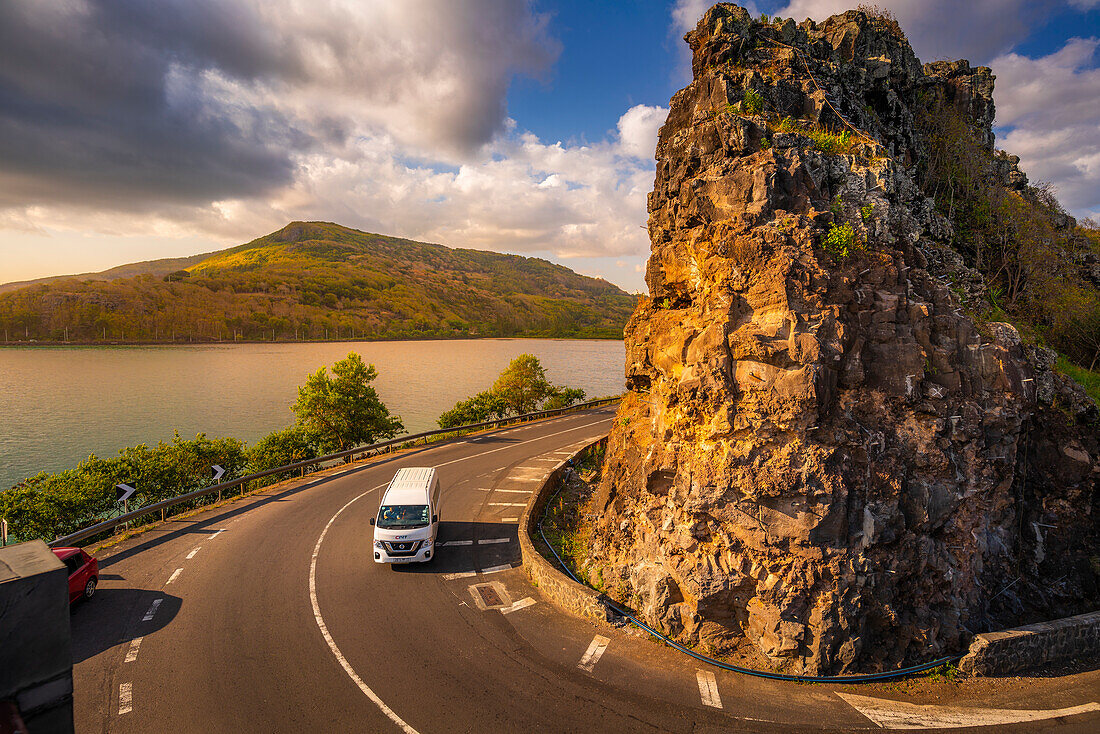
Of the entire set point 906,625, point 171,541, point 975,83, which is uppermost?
point 975,83

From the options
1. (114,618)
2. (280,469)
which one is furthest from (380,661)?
(280,469)

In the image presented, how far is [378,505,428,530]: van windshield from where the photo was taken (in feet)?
50.3

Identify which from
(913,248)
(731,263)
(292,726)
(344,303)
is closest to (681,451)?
(731,263)

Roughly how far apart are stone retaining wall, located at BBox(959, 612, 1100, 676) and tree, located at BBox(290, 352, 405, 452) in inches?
1415

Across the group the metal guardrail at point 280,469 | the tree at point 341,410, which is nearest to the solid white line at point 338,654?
the metal guardrail at point 280,469

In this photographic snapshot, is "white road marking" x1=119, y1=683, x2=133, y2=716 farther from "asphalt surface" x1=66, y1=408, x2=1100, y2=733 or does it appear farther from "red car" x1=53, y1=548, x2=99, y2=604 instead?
"red car" x1=53, y1=548, x2=99, y2=604

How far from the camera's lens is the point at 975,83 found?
2117 centimetres

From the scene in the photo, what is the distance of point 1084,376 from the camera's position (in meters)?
17.1

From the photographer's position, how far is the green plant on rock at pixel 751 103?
14.8m

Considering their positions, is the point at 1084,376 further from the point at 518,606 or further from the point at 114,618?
the point at 114,618

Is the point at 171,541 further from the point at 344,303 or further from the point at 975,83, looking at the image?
the point at 344,303

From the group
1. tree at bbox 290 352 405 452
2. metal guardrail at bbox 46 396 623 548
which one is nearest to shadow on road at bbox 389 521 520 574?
metal guardrail at bbox 46 396 623 548

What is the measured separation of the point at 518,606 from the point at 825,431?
903 centimetres

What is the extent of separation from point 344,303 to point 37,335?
283 ft
